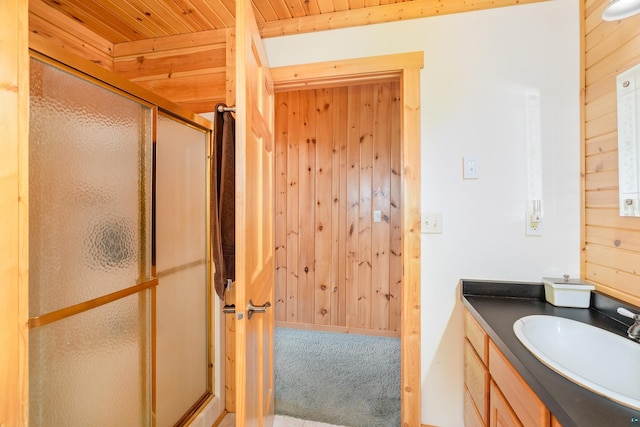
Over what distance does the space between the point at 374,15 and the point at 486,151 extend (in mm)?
1036

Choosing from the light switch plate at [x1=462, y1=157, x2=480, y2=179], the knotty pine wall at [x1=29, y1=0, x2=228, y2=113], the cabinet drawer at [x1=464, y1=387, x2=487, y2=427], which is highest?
the knotty pine wall at [x1=29, y1=0, x2=228, y2=113]

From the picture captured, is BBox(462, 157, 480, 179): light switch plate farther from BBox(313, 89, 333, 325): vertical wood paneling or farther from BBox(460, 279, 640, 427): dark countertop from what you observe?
BBox(313, 89, 333, 325): vertical wood paneling

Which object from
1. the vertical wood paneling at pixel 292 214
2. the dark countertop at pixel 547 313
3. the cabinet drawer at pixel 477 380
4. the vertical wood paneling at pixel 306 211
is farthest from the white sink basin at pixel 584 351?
the vertical wood paneling at pixel 292 214

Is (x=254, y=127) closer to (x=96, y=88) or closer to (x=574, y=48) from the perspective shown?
(x=96, y=88)

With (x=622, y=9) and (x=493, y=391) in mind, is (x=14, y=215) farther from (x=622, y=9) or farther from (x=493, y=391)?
(x=622, y=9)

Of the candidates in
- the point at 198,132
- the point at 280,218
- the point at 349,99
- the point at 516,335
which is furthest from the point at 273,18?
the point at 516,335

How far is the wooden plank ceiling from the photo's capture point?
Result: 1523 mm

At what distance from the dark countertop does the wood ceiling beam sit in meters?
1.53

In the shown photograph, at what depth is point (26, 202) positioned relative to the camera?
855mm

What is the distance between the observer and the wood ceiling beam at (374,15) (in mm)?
1481

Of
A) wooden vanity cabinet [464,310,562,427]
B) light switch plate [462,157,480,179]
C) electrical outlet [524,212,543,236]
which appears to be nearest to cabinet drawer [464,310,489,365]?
wooden vanity cabinet [464,310,562,427]

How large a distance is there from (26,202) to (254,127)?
2.61 ft

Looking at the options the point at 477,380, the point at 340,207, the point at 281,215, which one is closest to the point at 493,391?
the point at 477,380

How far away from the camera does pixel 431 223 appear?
153 cm
